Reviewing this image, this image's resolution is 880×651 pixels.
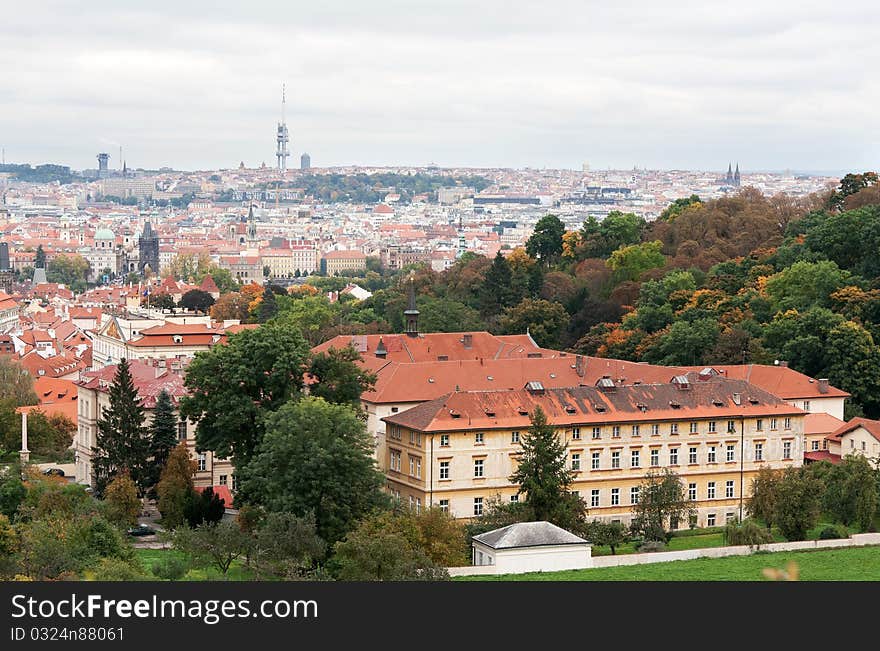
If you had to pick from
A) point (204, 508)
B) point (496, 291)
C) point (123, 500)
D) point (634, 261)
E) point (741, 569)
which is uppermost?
point (634, 261)

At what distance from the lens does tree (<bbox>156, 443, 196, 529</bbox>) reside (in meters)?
43.4

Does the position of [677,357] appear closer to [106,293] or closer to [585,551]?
[585,551]

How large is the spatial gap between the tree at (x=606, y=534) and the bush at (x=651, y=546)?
0.52m

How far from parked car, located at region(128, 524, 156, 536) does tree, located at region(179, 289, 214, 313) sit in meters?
59.9

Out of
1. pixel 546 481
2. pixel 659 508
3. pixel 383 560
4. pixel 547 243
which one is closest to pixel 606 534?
pixel 546 481

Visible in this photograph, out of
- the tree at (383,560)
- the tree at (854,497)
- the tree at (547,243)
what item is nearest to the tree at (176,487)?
the tree at (383,560)

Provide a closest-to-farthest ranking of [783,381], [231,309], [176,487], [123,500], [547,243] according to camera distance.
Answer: [123,500] → [176,487] → [783,381] → [547,243] → [231,309]

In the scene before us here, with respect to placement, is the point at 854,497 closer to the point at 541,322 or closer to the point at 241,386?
the point at 241,386

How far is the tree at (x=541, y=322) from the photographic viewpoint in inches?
Answer: 2773

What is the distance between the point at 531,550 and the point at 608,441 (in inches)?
390

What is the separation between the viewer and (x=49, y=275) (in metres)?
181

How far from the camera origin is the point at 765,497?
41.4 m

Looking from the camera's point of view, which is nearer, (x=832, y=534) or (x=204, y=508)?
(x=832, y=534)
